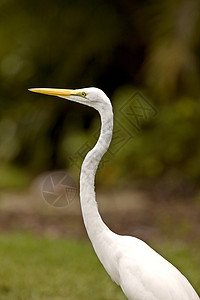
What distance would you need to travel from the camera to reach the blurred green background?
7.02m

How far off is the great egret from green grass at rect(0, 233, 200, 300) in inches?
55.1

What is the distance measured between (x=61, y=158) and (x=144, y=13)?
7.41 ft

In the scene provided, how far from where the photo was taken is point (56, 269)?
508 centimetres

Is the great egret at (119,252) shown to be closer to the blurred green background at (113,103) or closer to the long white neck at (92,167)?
the long white neck at (92,167)

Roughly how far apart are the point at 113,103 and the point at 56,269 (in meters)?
3.42

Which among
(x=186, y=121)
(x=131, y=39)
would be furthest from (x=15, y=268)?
(x=131, y=39)

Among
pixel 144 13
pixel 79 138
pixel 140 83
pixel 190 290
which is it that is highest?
pixel 190 290

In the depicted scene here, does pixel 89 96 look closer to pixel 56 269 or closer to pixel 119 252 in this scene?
pixel 119 252

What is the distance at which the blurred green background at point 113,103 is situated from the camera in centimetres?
702

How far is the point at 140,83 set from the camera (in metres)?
8.57

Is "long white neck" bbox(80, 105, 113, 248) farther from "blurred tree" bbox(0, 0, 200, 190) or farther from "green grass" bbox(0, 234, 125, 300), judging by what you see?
"blurred tree" bbox(0, 0, 200, 190)

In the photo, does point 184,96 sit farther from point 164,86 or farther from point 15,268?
point 15,268

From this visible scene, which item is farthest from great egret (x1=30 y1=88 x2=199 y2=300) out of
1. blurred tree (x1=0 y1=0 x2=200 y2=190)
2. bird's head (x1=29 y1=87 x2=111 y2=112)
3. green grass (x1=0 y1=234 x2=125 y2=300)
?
blurred tree (x1=0 y1=0 x2=200 y2=190)

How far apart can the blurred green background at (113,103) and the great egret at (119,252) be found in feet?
8.29
